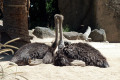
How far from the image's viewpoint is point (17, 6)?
6.32m

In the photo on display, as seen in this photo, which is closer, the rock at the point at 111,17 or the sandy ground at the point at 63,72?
the sandy ground at the point at 63,72

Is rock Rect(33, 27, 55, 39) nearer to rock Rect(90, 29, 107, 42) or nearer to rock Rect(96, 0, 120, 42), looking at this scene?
rock Rect(90, 29, 107, 42)

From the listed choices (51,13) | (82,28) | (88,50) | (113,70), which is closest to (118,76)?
(113,70)

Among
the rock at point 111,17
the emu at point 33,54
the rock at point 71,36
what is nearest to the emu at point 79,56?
the emu at point 33,54

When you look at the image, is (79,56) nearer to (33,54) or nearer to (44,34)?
(33,54)

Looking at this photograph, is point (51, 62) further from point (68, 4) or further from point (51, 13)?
point (51, 13)

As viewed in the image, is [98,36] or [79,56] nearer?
[79,56]

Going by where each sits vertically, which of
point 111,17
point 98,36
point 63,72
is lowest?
point 98,36

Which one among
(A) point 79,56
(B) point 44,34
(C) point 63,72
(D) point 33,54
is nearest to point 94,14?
(B) point 44,34

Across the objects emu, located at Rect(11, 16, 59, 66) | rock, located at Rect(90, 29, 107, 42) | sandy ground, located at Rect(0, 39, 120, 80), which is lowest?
rock, located at Rect(90, 29, 107, 42)

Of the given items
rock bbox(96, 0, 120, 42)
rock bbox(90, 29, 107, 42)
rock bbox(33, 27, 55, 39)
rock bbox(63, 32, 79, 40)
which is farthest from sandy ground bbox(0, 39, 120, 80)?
rock bbox(96, 0, 120, 42)

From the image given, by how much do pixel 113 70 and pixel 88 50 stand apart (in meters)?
0.81

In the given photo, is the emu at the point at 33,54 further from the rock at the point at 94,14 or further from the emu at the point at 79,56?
the rock at the point at 94,14

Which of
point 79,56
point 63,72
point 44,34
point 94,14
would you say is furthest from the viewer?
point 94,14
